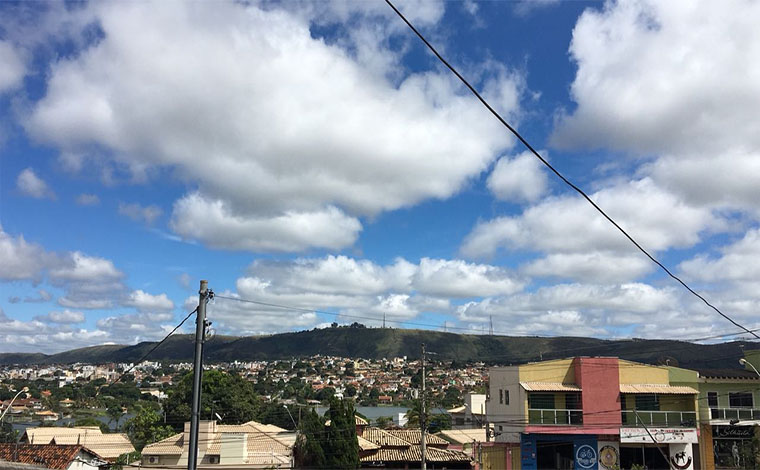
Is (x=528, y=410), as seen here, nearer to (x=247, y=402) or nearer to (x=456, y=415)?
(x=456, y=415)

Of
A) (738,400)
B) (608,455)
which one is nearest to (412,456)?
(608,455)

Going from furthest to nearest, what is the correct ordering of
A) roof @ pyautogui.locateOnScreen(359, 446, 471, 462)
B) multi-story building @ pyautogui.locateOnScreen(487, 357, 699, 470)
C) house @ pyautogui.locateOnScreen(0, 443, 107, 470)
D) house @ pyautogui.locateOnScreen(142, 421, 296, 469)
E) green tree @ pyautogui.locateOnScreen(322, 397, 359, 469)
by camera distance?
roof @ pyautogui.locateOnScreen(359, 446, 471, 462), house @ pyautogui.locateOnScreen(142, 421, 296, 469), multi-story building @ pyautogui.locateOnScreen(487, 357, 699, 470), green tree @ pyautogui.locateOnScreen(322, 397, 359, 469), house @ pyautogui.locateOnScreen(0, 443, 107, 470)

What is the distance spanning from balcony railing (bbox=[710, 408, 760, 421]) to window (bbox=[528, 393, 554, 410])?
11731 millimetres

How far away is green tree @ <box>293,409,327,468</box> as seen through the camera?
46.1 meters

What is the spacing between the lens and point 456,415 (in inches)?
3374

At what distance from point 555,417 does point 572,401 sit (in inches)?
77.3

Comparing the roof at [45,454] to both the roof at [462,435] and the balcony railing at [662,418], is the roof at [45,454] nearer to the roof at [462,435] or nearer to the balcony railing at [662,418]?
the balcony railing at [662,418]

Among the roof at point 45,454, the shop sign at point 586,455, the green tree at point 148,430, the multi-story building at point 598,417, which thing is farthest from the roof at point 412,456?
the green tree at point 148,430

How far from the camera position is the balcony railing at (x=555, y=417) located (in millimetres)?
45906

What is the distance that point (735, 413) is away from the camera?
47312mm

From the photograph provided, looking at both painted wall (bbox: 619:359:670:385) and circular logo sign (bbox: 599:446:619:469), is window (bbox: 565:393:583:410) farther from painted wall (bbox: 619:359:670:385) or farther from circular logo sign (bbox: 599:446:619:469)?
painted wall (bbox: 619:359:670:385)

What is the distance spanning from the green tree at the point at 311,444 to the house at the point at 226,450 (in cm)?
186

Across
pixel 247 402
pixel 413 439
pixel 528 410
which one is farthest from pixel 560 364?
pixel 247 402

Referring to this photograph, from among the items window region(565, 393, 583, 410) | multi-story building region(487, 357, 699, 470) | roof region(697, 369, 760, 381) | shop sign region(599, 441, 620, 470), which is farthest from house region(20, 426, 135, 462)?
roof region(697, 369, 760, 381)
